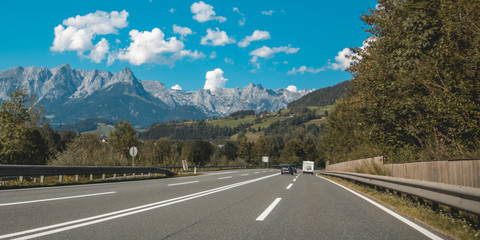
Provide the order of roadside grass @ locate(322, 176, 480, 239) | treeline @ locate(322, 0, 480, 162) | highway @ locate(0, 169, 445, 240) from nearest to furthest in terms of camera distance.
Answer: highway @ locate(0, 169, 445, 240), roadside grass @ locate(322, 176, 480, 239), treeline @ locate(322, 0, 480, 162)

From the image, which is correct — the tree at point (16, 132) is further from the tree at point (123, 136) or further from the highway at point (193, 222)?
the tree at point (123, 136)

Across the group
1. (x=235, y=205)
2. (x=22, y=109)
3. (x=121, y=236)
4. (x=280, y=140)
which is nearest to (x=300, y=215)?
(x=235, y=205)

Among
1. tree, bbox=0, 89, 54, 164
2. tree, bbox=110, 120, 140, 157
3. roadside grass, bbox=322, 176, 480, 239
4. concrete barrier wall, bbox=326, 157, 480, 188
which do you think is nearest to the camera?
roadside grass, bbox=322, 176, 480, 239

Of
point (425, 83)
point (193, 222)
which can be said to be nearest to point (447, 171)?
point (193, 222)

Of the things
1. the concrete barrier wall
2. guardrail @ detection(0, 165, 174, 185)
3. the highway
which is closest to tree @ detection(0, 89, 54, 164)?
guardrail @ detection(0, 165, 174, 185)

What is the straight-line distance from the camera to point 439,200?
5.87 m

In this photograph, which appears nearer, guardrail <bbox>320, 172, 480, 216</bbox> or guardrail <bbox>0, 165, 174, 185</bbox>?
guardrail <bbox>320, 172, 480, 216</bbox>

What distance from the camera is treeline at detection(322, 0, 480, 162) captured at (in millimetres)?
11305

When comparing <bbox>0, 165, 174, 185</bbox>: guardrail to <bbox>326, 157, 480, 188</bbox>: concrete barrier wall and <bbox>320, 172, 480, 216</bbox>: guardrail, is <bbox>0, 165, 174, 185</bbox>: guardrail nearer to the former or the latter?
<bbox>320, 172, 480, 216</bbox>: guardrail

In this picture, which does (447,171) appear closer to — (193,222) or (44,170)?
(193,222)

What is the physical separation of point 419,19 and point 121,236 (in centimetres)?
1644

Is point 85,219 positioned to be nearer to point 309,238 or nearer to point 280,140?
point 309,238

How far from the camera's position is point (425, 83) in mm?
12844

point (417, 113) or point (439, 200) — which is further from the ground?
point (417, 113)
